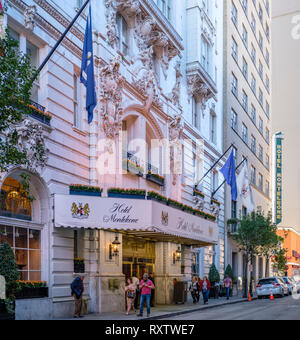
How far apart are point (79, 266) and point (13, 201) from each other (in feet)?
14.7

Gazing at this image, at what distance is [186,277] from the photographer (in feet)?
112

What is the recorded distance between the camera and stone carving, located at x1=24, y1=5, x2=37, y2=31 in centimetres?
1852

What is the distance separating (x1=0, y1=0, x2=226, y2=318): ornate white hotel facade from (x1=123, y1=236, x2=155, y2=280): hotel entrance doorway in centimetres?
6

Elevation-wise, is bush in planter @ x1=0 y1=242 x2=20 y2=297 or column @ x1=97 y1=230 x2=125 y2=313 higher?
bush in planter @ x1=0 y1=242 x2=20 y2=297

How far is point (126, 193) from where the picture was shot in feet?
71.8

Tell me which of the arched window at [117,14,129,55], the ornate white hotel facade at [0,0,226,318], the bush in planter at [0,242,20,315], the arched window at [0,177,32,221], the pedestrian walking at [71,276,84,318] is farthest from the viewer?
the arched window at [117,14,129,55]

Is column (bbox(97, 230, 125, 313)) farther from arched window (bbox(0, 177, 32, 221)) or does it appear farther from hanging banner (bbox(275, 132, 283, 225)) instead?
hanging banner (bbox(275, 132, 283, 225))

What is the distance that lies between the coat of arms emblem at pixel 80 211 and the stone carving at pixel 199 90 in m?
17.6

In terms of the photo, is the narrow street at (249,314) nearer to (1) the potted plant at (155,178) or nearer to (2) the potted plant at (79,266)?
(2) the potted plant at (79,266)

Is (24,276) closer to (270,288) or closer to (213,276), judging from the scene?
(213,276)

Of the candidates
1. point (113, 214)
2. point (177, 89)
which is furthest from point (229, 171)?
point (113, 214)

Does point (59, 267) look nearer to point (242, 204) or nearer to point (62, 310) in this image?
point (62, 310)

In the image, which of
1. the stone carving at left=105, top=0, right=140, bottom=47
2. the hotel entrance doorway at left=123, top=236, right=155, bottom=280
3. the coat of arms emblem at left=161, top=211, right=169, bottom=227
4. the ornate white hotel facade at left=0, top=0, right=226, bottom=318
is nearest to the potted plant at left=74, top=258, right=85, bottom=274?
the ornate white hotel facade at left=0, top=0, right=226, bottom=318

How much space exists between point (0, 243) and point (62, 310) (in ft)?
13.1
